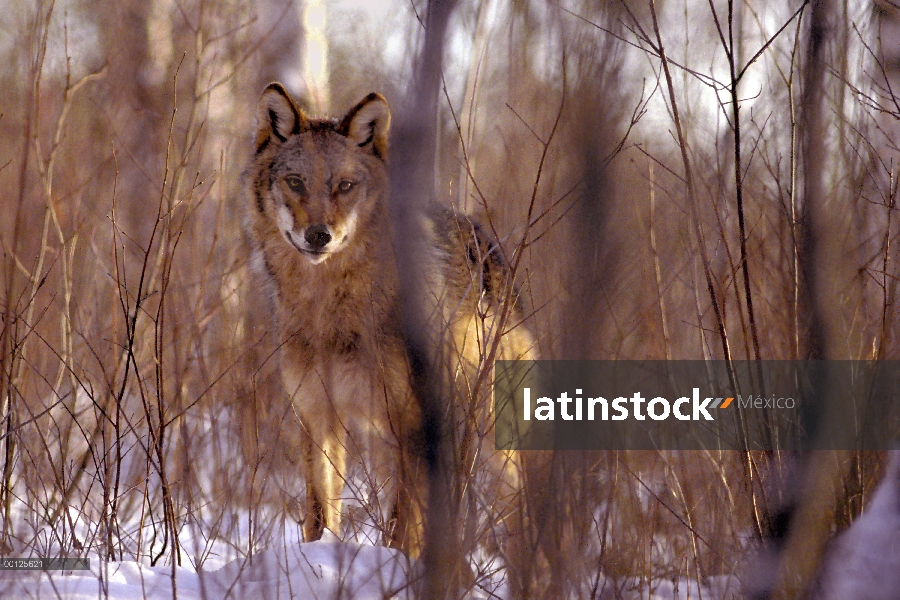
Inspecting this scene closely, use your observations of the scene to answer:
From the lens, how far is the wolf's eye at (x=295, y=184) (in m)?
3.98

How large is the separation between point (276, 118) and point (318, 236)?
0.79 metres

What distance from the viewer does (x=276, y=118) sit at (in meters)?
4.08

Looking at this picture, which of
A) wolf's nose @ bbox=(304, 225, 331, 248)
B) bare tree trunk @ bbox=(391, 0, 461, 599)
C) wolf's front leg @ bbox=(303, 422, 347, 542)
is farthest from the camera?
wolf's front leg @ bbox=(303, 422, 347, 542)

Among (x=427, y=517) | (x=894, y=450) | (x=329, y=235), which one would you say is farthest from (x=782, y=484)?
(x=329, y=235)

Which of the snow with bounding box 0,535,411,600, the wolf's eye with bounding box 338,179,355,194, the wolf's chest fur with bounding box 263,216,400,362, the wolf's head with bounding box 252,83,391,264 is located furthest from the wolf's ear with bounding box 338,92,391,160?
the snow with bounding box 0,535,411,600

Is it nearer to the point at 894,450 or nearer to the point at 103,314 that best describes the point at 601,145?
the point at 894,450

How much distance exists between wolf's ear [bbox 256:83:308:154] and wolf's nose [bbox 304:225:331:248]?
0.64 metres

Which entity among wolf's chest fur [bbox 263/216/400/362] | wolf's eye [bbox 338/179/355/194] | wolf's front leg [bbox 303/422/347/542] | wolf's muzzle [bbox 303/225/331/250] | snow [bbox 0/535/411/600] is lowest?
snow [bbox 0/535/411/600]

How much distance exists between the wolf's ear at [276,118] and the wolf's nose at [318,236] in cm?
64

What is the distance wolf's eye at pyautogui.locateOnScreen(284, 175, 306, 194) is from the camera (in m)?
3.98

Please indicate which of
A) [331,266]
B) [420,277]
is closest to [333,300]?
[331,266]

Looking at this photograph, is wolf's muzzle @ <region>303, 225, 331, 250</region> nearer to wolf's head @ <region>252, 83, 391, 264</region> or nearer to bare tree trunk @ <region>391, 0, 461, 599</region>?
wolf's head @ <region>252, 83, 391, 264</region>

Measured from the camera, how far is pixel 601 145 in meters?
2.13

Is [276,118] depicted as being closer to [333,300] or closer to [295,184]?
[295,184]
